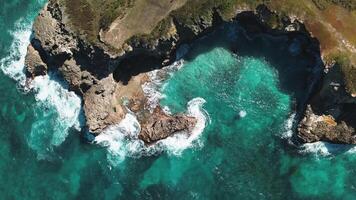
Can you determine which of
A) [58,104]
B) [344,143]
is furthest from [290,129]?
[58,104]

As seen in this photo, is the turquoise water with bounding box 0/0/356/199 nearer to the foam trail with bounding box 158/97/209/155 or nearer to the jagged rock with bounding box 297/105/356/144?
the foam trail with bounding box 158/97/209/155

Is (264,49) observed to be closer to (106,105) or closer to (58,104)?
(106,105)

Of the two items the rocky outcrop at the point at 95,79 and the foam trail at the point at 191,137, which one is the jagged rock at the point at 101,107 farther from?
the foam trail at the point at 191,137

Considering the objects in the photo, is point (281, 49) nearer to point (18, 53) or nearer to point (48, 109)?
point (48, 109)

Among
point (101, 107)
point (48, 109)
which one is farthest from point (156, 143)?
point (48, 109)

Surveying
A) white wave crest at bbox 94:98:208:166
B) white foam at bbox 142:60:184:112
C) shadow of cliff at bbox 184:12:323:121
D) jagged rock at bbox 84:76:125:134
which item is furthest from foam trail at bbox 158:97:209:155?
shadow of cliff at bbox 184:12:323:121

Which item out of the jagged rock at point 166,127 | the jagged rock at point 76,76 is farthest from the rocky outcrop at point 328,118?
the jagged rock at point 76,76
